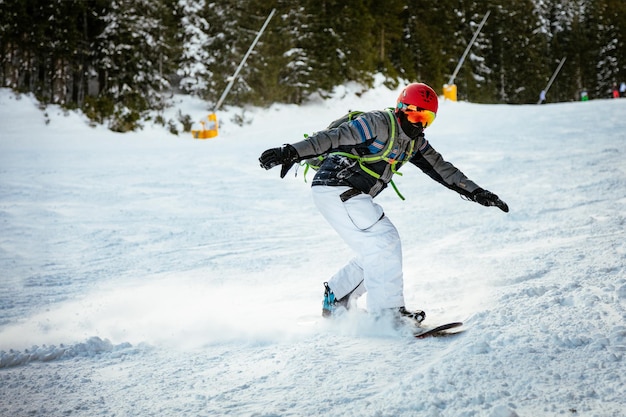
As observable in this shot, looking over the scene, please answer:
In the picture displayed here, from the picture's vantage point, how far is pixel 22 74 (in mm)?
18422

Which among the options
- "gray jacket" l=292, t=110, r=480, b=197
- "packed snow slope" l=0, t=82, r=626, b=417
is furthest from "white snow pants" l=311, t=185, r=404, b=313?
"packed snow slope" l=0, t=82, r=626, b=417

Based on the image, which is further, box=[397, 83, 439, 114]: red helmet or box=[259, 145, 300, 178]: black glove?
A: box=[397, 83, 439, 114]: red helmet

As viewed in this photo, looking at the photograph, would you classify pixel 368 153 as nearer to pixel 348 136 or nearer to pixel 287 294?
pixel 348 136

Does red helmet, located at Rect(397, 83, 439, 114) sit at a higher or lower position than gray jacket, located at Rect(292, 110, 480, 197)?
higher

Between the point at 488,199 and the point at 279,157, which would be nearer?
the point at 279,157

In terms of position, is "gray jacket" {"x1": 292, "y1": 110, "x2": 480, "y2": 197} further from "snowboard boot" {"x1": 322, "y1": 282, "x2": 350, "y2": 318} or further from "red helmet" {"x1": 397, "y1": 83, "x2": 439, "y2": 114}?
"snowboard boot" {"x1": 322, "y1": 282, "x2": 350, "y2": 318}

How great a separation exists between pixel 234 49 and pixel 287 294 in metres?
19.7

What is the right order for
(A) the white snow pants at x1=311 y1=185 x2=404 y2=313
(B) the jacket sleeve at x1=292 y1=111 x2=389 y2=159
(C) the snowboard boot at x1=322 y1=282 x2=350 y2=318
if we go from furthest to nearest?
(C) the snowboard boot at x1=322 y1=282 x2=350 y2=318, (A) the white snow pants at x1=311 y1=185 x2=404 y2=313, (B) the jacket sleeve at x1=292 y1=111 x2=389 y2=159

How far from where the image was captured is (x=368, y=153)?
3.33 m

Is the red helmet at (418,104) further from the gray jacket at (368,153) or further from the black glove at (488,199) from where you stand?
the black glove at (488,199)

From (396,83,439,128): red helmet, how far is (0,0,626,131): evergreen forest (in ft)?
46.7

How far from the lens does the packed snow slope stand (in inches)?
92.0

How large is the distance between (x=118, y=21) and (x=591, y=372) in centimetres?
1982

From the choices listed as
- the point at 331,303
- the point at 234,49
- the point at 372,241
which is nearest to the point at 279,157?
the point at 372,241
